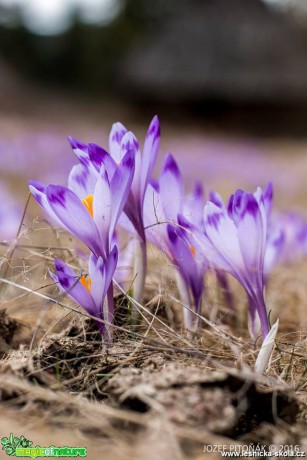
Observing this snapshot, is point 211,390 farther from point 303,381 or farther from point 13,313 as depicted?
point 13,313

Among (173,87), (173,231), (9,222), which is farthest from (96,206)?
(173,87)

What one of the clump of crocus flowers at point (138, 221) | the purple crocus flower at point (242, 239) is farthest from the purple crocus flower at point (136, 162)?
the purple crocus flower at point (242, 239)

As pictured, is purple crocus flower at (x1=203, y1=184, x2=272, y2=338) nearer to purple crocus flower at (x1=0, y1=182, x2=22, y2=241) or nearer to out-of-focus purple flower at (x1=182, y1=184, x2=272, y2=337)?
out-of-focus purple flower at (x1=182, y1=184, x2=272, y2=337)

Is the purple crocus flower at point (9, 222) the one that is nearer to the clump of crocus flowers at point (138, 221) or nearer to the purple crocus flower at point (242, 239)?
the clump of crocus flowers at point (138, 221)

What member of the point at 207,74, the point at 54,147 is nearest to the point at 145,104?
the point at 207,74

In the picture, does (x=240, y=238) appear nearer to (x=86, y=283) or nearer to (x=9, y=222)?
(x=86, y=283)

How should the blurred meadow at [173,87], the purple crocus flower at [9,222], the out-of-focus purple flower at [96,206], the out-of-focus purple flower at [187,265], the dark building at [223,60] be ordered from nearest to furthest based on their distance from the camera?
the out-of-focus purple flower at [96,206]
the out-of-focus purple flower at [187,265]
the purple crocus flower at [9,222]
the blurred meadow at [173,87]
the dark building at [223,60]

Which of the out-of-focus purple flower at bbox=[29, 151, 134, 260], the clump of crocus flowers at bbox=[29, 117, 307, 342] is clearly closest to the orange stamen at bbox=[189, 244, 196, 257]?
the clump of crocus flowers at bbox=[29, 117, 307, 342]

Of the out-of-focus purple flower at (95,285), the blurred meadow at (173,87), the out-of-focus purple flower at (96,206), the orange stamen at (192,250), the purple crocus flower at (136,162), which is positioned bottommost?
the out-of-focus purple flower at (95,285)
